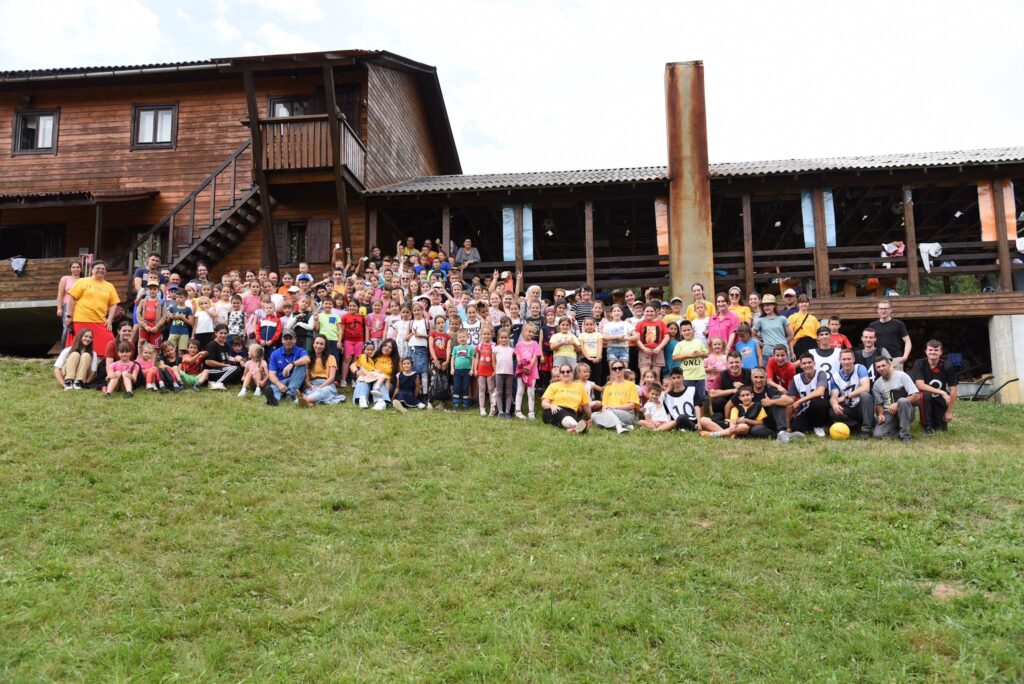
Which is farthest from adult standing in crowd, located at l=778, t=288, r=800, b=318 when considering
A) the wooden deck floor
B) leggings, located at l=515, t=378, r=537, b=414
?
the wooden deck floor

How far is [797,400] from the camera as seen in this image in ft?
32.0

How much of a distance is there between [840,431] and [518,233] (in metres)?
10.2

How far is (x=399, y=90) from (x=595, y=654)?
1960 centimetres

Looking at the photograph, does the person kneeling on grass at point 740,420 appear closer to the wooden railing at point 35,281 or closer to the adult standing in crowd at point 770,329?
the adult standing in crowd at point 770,329

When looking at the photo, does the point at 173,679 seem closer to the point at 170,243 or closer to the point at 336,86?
the point at 170,243

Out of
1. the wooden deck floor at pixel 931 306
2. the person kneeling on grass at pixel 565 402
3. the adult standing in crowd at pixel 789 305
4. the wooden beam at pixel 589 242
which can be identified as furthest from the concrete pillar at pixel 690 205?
the person kneeling on grass at pixel 565 402

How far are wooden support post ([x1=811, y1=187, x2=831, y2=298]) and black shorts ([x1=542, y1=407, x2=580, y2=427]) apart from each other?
30.1ft

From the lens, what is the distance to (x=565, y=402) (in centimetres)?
1020

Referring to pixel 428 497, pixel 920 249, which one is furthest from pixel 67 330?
pixel 920 249

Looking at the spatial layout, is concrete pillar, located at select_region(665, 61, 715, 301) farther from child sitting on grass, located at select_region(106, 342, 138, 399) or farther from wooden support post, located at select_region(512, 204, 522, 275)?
child sitting on grass, located at select_region(106, 342, 138, 399)

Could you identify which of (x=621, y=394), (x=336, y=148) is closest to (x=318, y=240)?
(x=336, y=148)

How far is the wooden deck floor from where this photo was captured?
1550 centimetres

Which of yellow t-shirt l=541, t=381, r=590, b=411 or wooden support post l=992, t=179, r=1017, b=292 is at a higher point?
wooden support post l=992, t=179, r=1017, b=292

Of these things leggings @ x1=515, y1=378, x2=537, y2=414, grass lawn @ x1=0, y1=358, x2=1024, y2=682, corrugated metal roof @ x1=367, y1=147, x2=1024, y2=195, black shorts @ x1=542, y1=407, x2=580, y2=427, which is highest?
corrugated metal roof @ x1=367, y1=147, x2=1024, y2=195
